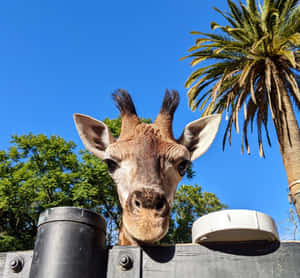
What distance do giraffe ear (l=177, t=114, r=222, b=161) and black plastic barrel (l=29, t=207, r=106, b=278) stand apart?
2642mm

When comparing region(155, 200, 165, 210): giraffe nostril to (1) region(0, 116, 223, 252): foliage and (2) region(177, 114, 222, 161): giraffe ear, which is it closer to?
(2) region(177, 114, 222, 161): giraffe ear

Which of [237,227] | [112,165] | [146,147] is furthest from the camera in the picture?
[112,165]

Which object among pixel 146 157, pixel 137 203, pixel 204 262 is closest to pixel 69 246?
pixel 204 262

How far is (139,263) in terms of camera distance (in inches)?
79.4

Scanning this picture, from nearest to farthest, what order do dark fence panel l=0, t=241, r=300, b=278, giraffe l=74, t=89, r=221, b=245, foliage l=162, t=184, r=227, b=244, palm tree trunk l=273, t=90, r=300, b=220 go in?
1. dark fence panel l=0, t=241, r=300, b=278
2. giraffe l=74, t=89, r=221, b=245
3. palm tree trunk l=273, t=90, r=300, b=220
4. foliage l=162, t=184, r=227, b=244

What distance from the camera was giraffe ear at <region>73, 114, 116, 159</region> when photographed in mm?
4672

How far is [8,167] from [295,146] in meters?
17.6

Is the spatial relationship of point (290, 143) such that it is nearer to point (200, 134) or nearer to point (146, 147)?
point (200, 134)

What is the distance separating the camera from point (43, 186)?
62.0ft

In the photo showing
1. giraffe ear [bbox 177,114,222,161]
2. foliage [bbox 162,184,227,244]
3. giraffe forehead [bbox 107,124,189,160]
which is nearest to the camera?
giraffe forehead [bbox 107,124,189,160]

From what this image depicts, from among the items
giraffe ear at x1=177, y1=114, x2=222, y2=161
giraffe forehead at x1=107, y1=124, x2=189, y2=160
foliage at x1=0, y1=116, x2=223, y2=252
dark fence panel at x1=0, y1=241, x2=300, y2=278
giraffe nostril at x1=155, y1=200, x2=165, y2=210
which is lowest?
dark fence panel at x1=0, y1=241, x2=300, y2=278

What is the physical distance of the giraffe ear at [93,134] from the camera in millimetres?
4672

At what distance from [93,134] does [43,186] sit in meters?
15.5

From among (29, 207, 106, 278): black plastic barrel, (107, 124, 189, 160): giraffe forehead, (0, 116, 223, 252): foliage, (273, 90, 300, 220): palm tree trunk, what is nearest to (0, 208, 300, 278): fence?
(29, 207, 106, 278): black plastic barrel
